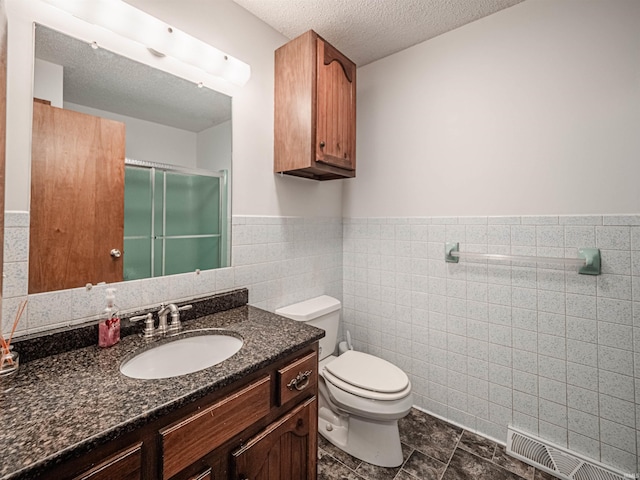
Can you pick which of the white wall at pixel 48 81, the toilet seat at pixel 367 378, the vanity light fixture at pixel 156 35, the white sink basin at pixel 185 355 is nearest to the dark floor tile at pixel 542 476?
the toilet seat at pixel 367 378

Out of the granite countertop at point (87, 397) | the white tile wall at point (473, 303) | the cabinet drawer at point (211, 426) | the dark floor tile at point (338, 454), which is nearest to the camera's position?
the granite countertop at point (87, 397)

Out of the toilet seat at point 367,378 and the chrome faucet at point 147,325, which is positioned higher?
the chrome faucet at point 147,325

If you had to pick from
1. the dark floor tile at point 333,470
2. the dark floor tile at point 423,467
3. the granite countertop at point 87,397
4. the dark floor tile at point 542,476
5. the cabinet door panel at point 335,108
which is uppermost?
the cabinet door panel at point 335,108

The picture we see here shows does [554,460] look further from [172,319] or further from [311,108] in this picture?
[311,108]

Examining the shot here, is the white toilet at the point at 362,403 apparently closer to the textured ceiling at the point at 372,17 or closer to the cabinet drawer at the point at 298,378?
the cabinet drawer at the point at 298,378

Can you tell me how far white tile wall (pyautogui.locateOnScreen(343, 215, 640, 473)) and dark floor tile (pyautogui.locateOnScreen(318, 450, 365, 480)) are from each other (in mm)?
693

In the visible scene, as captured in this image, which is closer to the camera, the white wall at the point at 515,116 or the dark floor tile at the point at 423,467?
the white wall at the point at 515,116

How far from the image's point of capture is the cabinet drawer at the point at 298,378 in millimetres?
975

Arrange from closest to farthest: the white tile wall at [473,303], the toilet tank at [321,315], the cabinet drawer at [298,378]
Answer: the cabinet drawer at [298,378] < the white tile wall at [473,303] < the toilet tank at [321,315]

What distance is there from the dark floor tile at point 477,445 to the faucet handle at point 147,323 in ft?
5.48

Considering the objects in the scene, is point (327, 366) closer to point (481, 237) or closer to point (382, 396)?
point (382, 396)

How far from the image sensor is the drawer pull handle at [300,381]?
1008 millimetres

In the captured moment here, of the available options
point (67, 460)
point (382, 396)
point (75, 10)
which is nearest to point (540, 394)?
point (382, 396)

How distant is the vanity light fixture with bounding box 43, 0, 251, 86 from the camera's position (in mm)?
996
